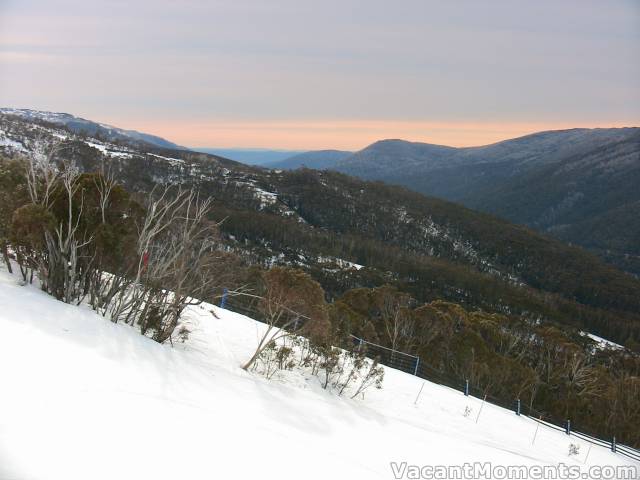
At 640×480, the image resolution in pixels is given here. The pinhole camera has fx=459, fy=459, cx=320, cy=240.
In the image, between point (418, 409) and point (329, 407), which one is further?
point (418, 409)

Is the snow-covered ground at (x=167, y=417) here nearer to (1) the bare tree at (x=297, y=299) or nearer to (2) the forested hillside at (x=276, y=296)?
(2) the forested hillside at (x=276, y=296)

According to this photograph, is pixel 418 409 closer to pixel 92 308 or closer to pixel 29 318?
pixel 92 308

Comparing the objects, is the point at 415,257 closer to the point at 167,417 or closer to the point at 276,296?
the point at 276,296

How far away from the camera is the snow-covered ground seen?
5418 millimetres

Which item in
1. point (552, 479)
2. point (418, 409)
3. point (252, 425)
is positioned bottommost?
point (418, 409)

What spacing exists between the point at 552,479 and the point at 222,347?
9.88 metres

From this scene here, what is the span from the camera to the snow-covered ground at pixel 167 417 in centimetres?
542

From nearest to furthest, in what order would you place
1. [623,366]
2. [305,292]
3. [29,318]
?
[29,318] < [305,292] < [623,366]

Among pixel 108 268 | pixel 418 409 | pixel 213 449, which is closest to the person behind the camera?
pixel 213 449

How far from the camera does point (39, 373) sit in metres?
6.86

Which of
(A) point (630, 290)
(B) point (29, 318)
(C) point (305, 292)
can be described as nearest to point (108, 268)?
(B) point (29, 318)

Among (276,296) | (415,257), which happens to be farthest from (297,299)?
(415,257)

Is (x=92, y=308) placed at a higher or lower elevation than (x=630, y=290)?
higher

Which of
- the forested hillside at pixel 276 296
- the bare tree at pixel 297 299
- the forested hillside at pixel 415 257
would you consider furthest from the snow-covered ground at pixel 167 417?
the forested hillside at pixel 415 257
